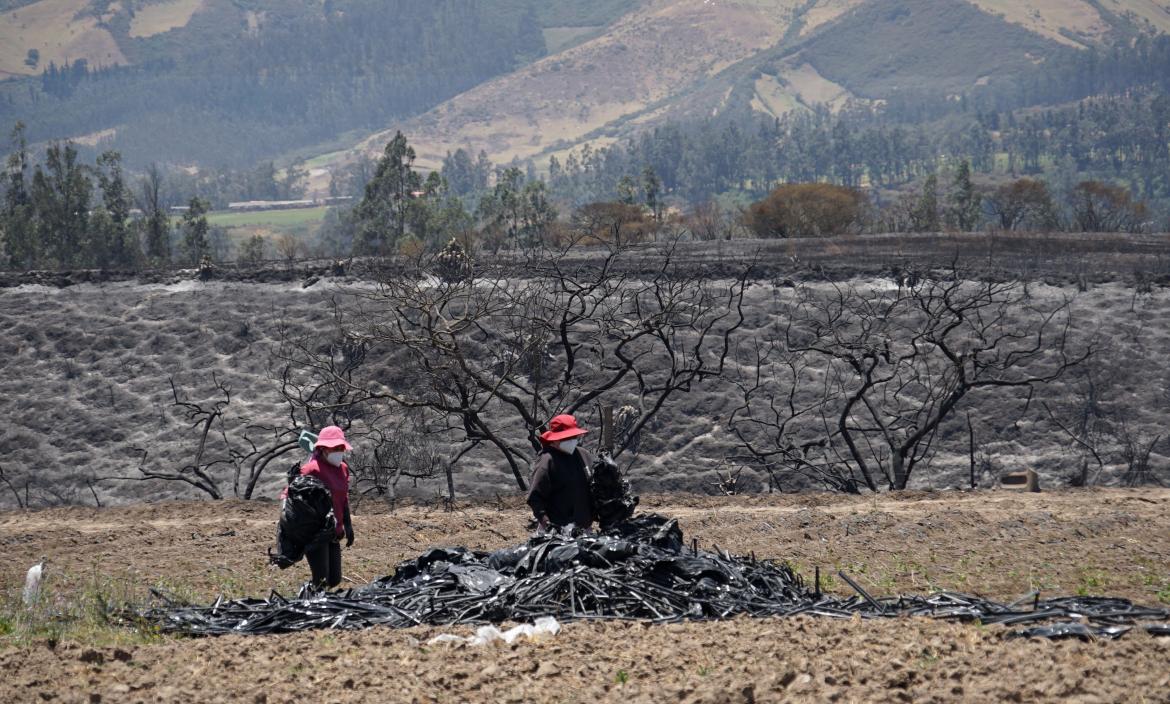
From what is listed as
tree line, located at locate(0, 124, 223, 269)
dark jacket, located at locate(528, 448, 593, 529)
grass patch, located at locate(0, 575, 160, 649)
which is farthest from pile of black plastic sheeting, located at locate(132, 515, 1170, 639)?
tree line, located at locate(0, 124, 223, 269)

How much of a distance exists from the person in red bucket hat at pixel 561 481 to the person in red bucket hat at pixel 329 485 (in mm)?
1293

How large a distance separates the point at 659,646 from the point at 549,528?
2.44 metres

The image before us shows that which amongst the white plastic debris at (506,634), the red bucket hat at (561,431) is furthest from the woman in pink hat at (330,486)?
the white plastic debris at (506,634)

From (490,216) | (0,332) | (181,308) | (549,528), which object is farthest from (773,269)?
(490,216)

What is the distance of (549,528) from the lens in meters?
9.52

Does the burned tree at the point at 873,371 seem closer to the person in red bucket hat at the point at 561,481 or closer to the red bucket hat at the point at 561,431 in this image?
the person in red bucket hat at the point at 561,481

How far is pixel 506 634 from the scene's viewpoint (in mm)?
7562

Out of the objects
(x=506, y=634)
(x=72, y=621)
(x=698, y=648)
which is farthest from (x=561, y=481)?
(x=72, y=621)

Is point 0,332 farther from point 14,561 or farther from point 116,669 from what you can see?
point 116,669

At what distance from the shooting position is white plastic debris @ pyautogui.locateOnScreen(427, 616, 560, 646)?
7434 mm

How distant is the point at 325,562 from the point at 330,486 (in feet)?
1.77

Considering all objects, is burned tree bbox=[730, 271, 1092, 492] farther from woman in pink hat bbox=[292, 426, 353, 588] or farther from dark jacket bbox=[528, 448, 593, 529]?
woman in pink hat bbox=[292, 426, 353, 588]

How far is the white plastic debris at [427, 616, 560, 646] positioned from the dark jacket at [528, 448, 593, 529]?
6.11 ft

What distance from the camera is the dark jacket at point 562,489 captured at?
9539 millimetres
